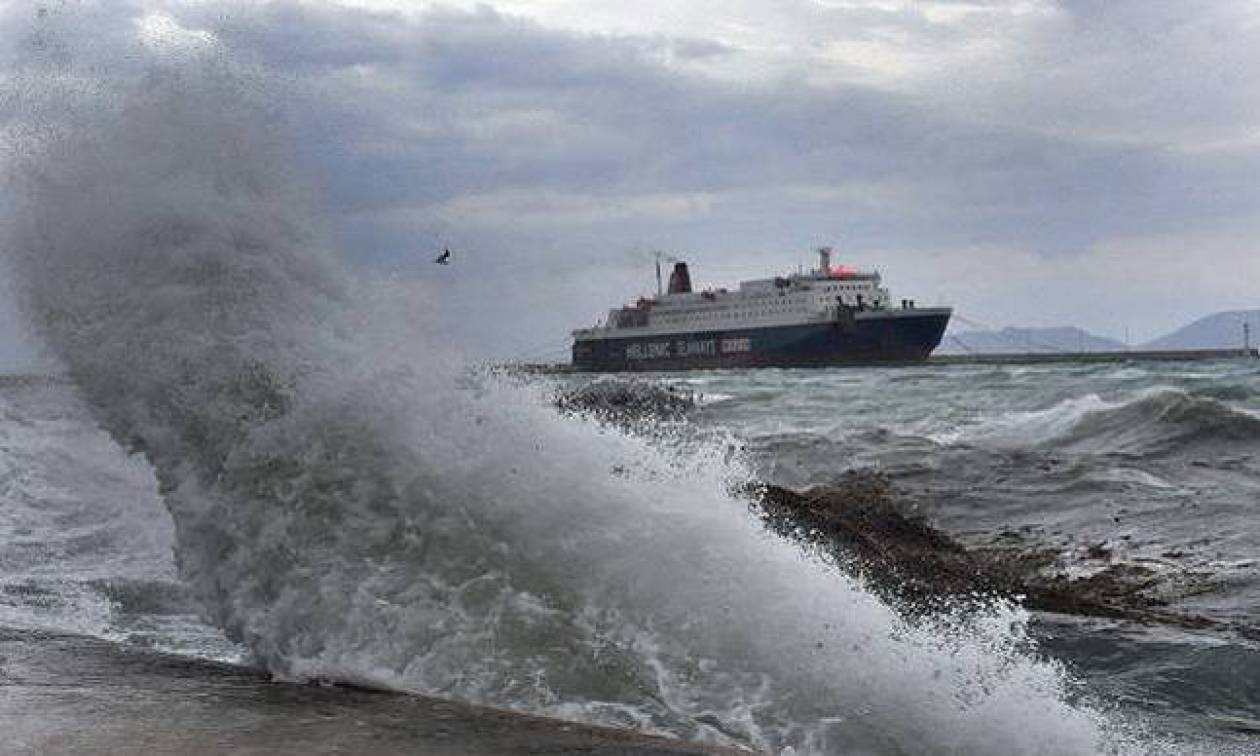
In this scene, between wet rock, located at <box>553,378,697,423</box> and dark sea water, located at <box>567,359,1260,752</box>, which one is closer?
dark sea water, located at <box>567,359,1260,752</box>

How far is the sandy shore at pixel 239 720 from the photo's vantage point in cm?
402

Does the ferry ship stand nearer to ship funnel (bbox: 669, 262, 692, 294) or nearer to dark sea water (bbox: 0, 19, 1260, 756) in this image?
ship funnel (bbox: 669, 262, 692, 294)

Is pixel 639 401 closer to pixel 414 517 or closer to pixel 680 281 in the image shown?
pixel 414 517

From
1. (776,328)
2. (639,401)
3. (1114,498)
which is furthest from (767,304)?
(1114,498)

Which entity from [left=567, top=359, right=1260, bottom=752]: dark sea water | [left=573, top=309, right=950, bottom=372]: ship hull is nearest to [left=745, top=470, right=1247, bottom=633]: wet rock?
[left=567, top=359, right=1260, bottom=752]: dark sea water

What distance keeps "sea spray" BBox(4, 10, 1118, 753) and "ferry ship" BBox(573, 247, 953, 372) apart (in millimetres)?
73987

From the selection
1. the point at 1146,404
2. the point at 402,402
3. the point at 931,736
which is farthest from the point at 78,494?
the point at 1146,404

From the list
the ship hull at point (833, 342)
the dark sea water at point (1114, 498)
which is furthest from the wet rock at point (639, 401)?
the ship hull at point (833, 342)

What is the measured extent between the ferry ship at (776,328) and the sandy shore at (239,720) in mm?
76280

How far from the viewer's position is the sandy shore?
4023 millimetres

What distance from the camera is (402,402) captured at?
6414 millimetres

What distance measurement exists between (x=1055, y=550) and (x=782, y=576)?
21.3 ft

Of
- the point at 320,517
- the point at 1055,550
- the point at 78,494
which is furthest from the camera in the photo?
the point at 78,494

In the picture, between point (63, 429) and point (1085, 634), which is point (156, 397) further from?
point (63, 429)
